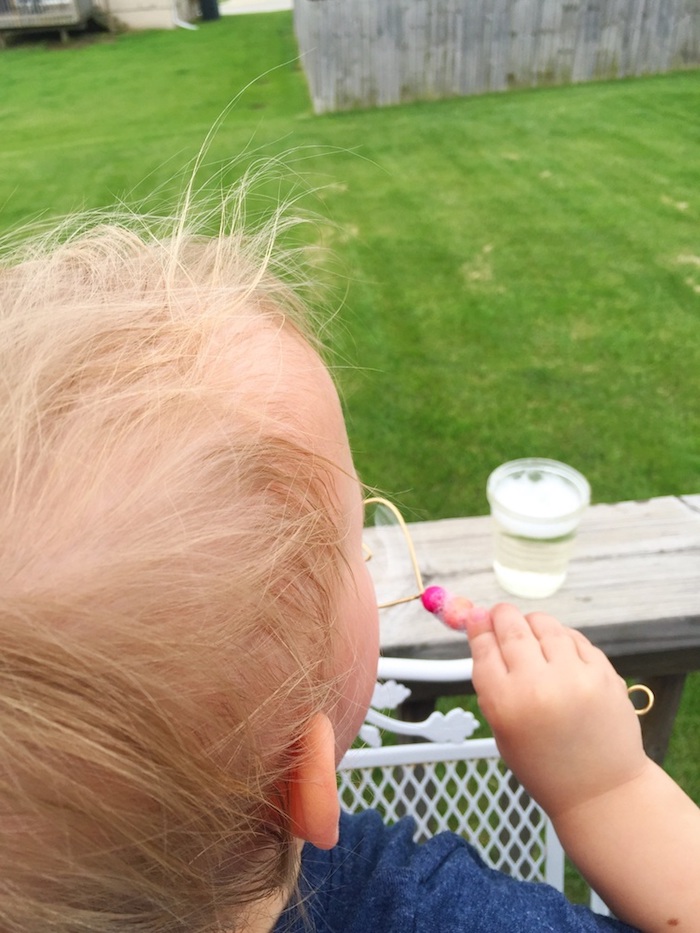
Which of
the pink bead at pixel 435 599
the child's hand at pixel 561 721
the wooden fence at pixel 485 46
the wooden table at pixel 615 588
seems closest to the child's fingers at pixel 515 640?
the child's hand at pixel 561 721

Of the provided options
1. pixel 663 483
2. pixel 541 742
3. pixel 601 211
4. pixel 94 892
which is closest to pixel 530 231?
pixel 601 211

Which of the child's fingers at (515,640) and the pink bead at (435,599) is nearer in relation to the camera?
the child's fingers at (515,640)

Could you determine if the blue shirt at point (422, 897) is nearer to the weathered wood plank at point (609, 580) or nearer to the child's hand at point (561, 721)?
the child's hand at point (561, 721)

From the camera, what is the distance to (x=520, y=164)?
17.1 feet

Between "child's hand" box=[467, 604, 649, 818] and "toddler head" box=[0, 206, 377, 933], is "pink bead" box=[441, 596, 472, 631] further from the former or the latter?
"toddler head" box=[0, 206, 377, 933]

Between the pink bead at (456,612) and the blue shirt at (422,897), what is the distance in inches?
9.7

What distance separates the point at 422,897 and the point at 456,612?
33 centimetres

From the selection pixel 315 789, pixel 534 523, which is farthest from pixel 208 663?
pixel 534 523

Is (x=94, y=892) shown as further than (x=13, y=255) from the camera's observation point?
No

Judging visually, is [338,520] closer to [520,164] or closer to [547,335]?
[547,335]

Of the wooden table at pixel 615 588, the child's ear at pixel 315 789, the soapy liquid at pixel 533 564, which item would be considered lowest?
the wooden table at pixel 615 588

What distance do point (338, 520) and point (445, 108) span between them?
6.99 meters

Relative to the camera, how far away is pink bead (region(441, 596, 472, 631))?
0.92 m

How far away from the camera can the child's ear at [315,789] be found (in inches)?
21.3
